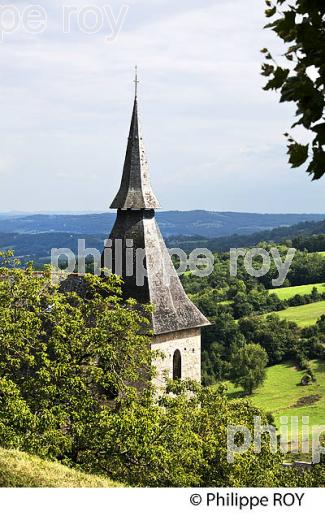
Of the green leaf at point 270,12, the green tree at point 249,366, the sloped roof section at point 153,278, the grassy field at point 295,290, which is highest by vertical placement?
the green leaf at point 270,12

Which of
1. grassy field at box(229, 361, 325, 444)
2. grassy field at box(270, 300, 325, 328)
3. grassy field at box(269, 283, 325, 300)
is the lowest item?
grassy field at box(229, 361, 325, 444)

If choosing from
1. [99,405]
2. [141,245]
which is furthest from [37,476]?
[141,245]

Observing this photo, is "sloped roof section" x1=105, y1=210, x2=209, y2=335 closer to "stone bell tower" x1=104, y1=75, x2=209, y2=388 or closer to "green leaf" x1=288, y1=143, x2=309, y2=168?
"stone bell tower" x1=104, y1=75, x2=209, y2=388

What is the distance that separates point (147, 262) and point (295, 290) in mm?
74852

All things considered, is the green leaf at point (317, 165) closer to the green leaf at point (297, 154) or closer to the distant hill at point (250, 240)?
the green leaf at point (297, 154)

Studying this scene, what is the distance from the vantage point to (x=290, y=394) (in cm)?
8138

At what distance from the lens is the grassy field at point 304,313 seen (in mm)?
96250

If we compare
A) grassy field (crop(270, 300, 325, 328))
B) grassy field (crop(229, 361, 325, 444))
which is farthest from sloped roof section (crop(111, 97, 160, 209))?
grassy field (crop(270, 300, 325, 328))

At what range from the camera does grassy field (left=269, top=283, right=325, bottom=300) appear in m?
104

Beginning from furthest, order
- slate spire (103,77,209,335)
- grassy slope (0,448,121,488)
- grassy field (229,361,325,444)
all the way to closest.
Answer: grassy field (229,361,325,444), slate spire (103,77,209,335), grassy slope (0,448,121,488)

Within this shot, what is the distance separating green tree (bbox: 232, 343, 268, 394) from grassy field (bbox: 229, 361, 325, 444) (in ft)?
3.02

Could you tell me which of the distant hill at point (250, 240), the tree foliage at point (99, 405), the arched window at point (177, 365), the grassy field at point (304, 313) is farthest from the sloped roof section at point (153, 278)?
the distant hill at point (250, 240)

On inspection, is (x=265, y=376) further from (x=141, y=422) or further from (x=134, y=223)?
(x=141, y=422)

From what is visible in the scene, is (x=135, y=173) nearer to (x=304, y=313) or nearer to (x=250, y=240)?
(x=304, y=313)
